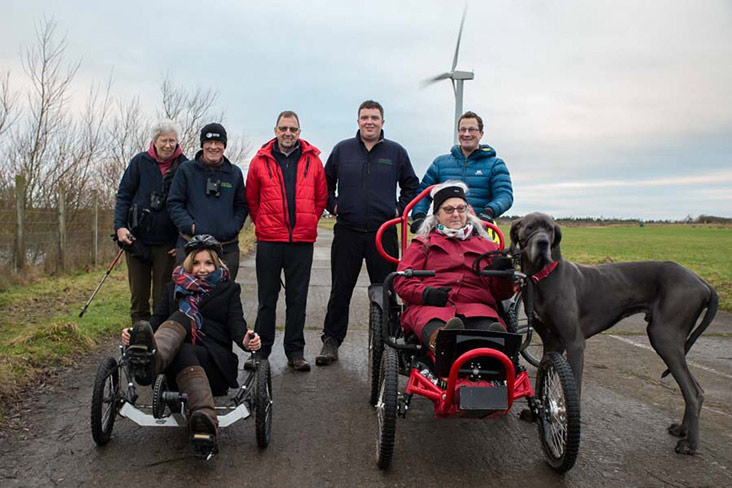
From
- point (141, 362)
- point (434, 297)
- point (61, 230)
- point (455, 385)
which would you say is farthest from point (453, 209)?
point (61, 230)

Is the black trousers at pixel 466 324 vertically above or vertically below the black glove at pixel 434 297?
below

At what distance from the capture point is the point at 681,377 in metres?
Answer: 4.16

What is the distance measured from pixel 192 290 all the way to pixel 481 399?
2.12 meters

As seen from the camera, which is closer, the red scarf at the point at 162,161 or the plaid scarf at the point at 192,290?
the plaid scarf at the point at 192,290

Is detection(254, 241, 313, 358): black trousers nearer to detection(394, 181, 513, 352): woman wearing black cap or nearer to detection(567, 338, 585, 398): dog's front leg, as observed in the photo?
detection(394, 181, 513, 352): woman wearing black cap

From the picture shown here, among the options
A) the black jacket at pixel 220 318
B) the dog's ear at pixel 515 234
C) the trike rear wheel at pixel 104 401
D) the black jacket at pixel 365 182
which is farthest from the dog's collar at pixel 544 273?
the trike rear wheel at pixel 104 401

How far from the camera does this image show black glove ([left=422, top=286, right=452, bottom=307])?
3926 millimetres

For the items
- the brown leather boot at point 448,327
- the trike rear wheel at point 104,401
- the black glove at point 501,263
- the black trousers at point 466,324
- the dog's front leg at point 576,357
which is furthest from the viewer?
the dog's front leg at point 576,357

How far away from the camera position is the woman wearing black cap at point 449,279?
3.89 metres

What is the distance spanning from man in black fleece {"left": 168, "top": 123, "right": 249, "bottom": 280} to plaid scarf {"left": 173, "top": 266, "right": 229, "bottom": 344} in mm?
1042

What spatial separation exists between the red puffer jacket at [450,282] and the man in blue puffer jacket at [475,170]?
1.37 metres

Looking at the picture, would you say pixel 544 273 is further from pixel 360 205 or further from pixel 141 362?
pixel 141 362

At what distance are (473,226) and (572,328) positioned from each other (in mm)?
1036

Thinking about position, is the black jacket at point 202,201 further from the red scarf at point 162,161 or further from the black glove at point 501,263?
the black glove at point 501,263
